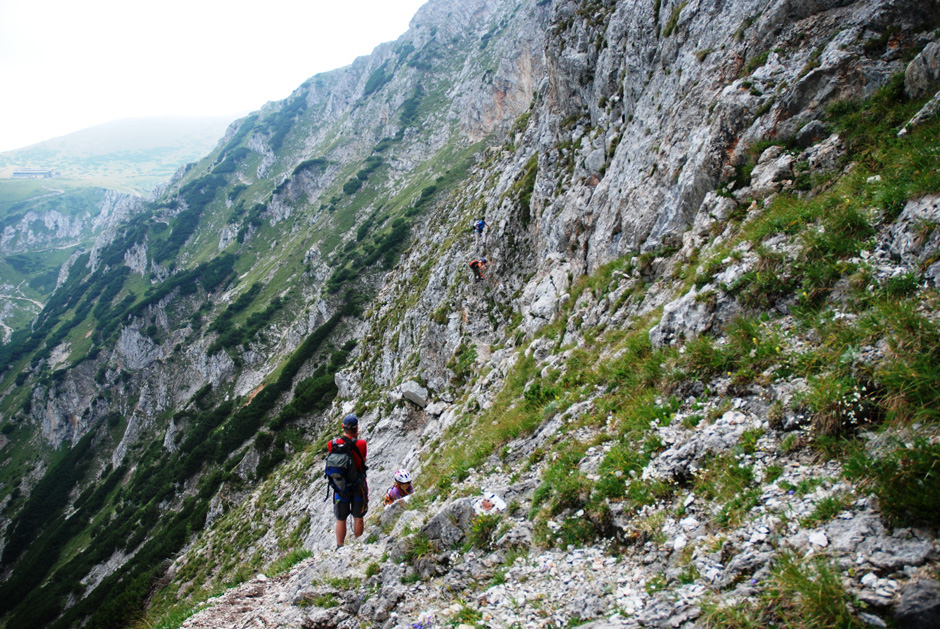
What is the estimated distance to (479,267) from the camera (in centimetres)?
3055

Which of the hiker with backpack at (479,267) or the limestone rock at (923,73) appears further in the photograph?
the hiker with backpack at (479,267)

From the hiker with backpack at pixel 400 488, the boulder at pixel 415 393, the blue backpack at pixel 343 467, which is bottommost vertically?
the boulder at pixel 415 393

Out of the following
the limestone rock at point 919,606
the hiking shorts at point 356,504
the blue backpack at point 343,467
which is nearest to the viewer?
the limestone rock at point 919,606

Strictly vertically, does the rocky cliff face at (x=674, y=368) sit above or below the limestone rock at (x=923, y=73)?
below

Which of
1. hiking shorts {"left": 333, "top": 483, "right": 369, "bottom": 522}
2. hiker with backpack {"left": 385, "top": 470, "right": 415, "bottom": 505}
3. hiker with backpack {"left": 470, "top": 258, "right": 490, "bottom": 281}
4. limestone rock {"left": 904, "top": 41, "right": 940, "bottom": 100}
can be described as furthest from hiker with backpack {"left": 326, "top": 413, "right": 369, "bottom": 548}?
hiker with backpack {"left": 470, "top": 258, "right": 490, "bottom": 281}

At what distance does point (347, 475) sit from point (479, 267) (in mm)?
22401

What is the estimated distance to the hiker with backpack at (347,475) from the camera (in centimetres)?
983

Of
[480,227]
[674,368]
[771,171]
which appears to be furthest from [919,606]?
[480,227]

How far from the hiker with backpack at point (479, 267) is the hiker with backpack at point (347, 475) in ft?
70.1

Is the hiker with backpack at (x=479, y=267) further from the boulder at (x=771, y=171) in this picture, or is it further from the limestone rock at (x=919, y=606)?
the limestone rock at (x=919, y=606)

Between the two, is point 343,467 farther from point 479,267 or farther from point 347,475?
point 479,267

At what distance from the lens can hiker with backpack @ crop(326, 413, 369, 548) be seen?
9828mm

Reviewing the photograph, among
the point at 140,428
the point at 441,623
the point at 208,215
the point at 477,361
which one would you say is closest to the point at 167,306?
the point at 140,428

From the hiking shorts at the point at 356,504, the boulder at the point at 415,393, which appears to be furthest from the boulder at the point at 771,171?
the boulder at the point at 415,393
